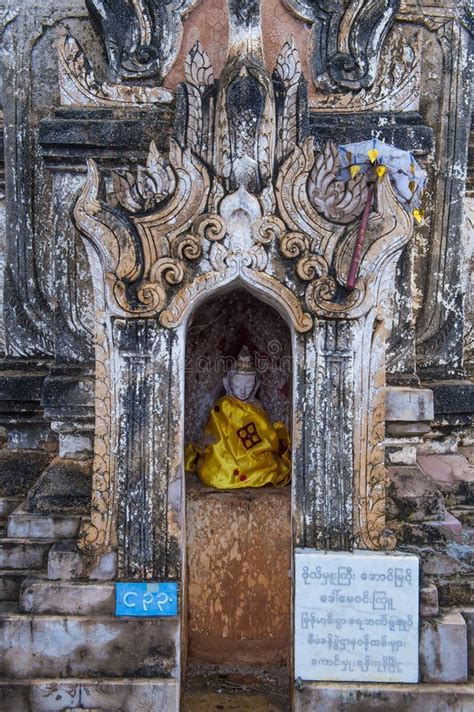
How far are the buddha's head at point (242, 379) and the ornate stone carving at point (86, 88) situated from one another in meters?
2.11

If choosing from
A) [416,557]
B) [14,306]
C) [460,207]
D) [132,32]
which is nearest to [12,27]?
[132,32]

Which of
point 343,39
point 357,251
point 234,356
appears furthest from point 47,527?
point 343,39

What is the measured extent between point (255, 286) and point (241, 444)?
4.75ft

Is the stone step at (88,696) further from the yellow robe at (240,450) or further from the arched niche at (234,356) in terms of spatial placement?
the arched niche at (234,356)

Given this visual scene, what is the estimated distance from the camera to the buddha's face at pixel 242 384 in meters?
6.88

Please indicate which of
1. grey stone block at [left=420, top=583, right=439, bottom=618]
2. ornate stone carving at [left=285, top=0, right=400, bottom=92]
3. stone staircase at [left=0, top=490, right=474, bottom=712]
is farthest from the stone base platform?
ornate stone carving at [left=285, top=0, right=400, bottom=92]

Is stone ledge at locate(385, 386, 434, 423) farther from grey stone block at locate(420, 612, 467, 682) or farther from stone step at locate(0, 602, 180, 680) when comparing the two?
stone step at locate(0, 602, 180, 680)

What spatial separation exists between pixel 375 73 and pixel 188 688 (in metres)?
4.84

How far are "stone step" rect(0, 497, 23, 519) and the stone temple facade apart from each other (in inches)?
0.7

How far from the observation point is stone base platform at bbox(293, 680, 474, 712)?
5.52 metres

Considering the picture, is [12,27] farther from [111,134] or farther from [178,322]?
[178,322]

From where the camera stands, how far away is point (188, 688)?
20.4 feet

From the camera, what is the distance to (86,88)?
6918mm

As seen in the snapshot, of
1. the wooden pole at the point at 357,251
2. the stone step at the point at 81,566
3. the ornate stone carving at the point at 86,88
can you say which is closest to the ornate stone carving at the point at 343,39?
the ornate stone carving at the point at 86,88
